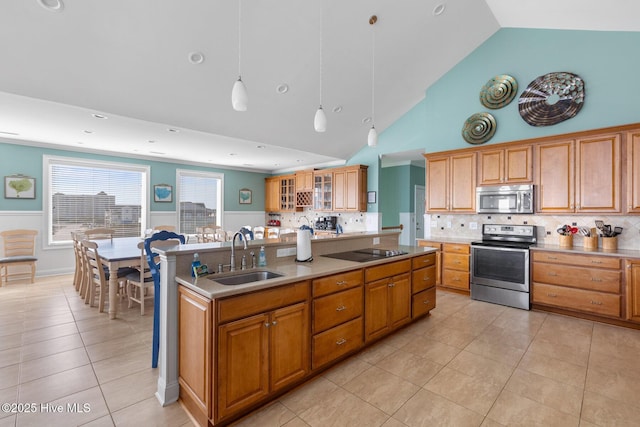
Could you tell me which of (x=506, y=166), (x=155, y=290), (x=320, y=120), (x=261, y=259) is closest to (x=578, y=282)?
(x=506, y=166)

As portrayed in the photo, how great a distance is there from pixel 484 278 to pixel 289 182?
18.6 feet

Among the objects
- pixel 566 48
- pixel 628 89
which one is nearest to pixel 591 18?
pixel 566 48

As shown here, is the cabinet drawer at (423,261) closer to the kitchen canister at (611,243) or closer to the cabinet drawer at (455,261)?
the cabinet drawer at (455,261)

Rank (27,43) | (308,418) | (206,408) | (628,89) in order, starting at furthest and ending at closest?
1. (628,89)
2. (27,43)
3. (308,418)
4. (206,408)

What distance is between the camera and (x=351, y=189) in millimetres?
6910

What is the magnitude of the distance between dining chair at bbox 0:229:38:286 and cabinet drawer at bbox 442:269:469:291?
A: 23.4ft

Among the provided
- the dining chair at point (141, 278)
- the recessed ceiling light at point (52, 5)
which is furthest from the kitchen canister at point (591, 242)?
the recessed ceiling light at point (52, 5)

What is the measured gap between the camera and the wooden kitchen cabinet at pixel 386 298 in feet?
8.98

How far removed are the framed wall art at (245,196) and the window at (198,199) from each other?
593 mm

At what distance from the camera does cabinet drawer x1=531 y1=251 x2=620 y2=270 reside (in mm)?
3404

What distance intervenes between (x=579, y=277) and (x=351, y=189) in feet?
14.2

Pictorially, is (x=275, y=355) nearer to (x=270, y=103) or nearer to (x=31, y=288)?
(x=270, y=103)

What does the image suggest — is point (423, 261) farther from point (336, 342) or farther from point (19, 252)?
point (19, 252)

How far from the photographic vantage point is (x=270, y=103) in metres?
4.68
